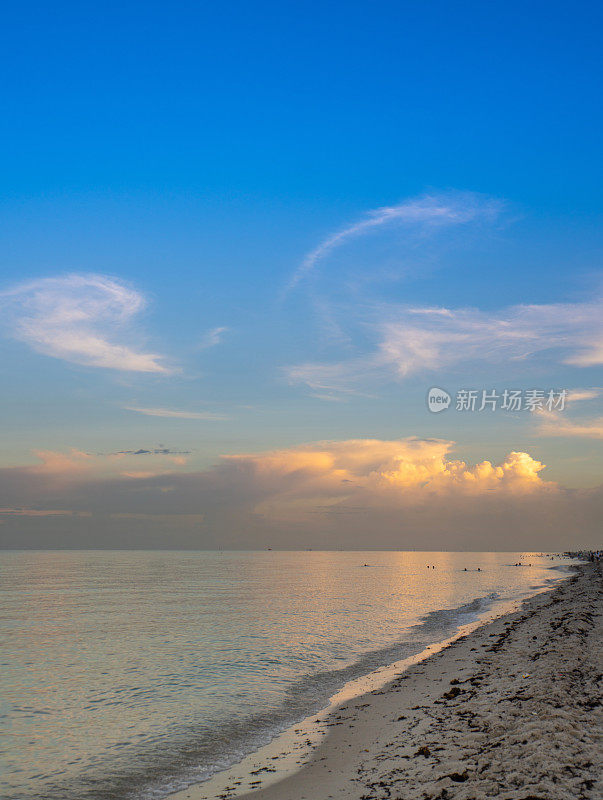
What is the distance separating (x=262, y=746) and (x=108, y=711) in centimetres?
754

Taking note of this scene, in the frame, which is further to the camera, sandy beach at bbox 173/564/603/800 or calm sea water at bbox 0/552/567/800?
calm sea water at bbox 0/552/567/800

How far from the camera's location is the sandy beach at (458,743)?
35.3 ft

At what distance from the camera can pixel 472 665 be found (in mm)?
25125

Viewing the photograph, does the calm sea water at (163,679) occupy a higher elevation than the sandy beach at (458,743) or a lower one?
lower

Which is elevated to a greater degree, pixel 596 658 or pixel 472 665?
pixel 596 658

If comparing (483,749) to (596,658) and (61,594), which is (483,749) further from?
(61,594)

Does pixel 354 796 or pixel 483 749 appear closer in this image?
pixel 354 796

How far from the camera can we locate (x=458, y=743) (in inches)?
526

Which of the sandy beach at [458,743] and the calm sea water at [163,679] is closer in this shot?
the sandy beach at [458,743]

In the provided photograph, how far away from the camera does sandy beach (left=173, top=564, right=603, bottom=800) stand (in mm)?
10750

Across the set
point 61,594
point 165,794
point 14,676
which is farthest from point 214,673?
point 61,594

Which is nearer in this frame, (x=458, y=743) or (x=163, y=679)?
(x=458, y=743)

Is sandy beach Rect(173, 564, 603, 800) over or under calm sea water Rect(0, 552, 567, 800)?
over

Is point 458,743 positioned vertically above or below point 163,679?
above
